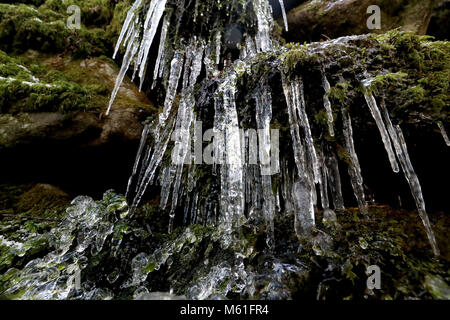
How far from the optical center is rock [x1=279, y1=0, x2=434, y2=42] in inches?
169

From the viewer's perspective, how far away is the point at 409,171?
1806mm

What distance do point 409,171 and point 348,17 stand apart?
440 cm

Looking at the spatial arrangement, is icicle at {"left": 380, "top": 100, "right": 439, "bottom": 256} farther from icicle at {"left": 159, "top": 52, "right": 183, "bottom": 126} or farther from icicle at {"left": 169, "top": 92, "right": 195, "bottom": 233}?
icicle at {"left": 159, "top": 52, "right": 183, "bottom": 126}

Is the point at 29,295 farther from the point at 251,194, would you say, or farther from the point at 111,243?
the point at 251,194

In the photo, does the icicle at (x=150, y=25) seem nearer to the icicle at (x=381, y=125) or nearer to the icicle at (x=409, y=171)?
the icicle at (x=381, y=125)

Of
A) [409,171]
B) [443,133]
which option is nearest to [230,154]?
[409,171]

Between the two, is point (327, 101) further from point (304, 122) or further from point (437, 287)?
point (437, 287)

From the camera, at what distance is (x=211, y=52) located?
3.74 m

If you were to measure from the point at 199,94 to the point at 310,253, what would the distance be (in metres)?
2.40

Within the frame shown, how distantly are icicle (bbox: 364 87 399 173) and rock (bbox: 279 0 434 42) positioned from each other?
272 cm

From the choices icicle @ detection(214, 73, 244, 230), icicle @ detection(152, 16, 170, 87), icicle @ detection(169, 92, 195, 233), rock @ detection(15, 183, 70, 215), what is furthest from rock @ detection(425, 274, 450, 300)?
rock @ detection(15, 183, 70, 215)

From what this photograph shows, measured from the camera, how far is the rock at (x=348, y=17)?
429cm

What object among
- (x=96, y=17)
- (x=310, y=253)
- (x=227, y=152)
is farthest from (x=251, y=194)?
(x=96, y=17)

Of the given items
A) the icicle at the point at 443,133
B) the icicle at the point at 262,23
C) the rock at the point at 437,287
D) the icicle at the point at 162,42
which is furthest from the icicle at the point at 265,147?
the icicle at the point at 162,42
